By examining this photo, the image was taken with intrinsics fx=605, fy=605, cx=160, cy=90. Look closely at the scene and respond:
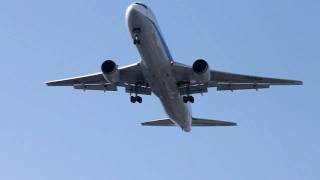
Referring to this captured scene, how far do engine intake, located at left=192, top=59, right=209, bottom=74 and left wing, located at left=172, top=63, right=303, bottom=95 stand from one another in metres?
0.52

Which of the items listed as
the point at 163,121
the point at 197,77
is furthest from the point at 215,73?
the point at 163,121

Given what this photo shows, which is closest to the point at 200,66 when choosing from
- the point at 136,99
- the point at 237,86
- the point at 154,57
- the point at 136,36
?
the point at 154,57

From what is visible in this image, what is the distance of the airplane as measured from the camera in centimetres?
3216

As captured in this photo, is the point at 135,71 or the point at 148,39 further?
the point at 135,71

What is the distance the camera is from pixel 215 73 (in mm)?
36469

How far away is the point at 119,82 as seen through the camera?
36156 millimetres

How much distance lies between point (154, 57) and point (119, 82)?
4474 mm

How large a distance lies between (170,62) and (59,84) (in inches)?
335

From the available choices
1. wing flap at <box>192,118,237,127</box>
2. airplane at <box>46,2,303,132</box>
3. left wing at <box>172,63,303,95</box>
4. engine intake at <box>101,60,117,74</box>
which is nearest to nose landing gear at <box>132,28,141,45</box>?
airplane at <box>46,2,303,132</box>

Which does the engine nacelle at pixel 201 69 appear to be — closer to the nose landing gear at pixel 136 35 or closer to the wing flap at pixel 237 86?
the nose landing gear at pixel 136 35

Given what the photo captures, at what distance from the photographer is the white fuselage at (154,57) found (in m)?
32.0

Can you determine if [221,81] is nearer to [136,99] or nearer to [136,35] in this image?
[136,99]

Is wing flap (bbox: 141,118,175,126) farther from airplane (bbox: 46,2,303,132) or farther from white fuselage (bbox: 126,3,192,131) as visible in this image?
white fuselage (bbox: 126,3,192,131)

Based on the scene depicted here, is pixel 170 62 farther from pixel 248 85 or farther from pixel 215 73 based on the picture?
pixel 248 85
